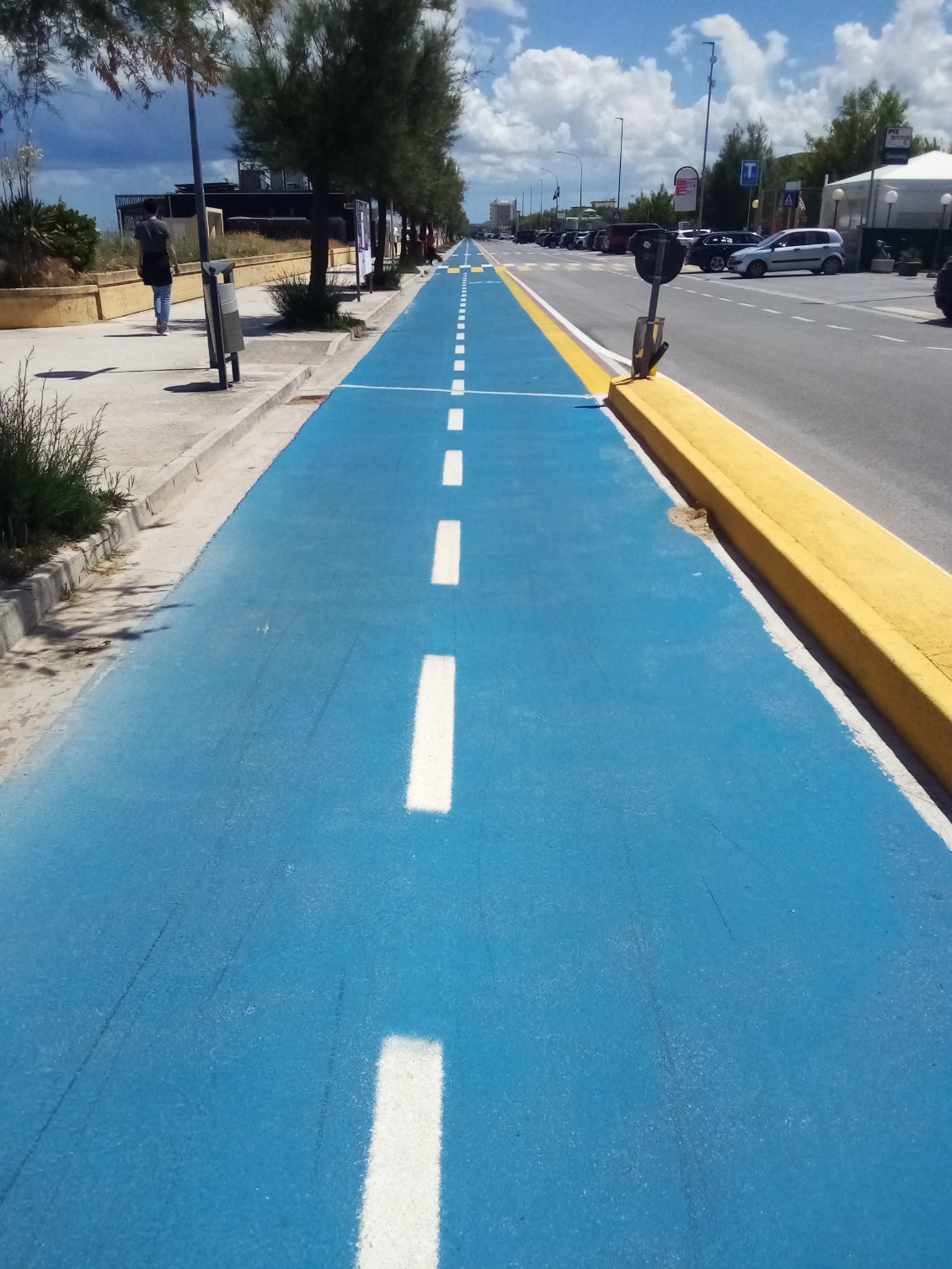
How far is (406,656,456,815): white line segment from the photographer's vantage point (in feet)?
12.1

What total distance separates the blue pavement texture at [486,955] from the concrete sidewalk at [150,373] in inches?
152

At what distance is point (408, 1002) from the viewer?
108 inches

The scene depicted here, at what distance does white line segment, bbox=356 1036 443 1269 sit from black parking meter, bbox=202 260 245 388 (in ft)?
31.6

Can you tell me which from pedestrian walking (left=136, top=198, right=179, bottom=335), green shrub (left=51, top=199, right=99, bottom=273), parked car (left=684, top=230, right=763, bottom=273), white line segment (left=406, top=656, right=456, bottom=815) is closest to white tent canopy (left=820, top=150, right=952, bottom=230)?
parked car (left=684, top=230, right=763, bottom=273)

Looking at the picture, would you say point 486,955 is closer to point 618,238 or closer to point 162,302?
point 162,302

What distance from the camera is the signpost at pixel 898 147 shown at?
51.7 m

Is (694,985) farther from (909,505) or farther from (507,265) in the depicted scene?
(507,265)

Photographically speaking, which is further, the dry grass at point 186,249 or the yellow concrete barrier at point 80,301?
the dry grass at point 186,249

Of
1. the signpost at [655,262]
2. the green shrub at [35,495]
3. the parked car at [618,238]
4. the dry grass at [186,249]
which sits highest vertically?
the parked car at [618,238]

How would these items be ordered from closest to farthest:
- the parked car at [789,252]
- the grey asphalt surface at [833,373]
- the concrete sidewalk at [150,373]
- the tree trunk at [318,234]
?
the grey asphalt surface at [833,373] < the concrete sidewalk at [150,373] < the tree trunk at [318,234] < the parked car at [789,252]

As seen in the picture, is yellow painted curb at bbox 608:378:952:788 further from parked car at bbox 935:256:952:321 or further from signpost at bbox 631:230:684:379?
parked car at bbox 935:256:952:321

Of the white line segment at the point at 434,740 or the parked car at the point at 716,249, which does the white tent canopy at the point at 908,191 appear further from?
the white line segment at the point at 434,740

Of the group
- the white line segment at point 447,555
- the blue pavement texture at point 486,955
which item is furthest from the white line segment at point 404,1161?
the white line segment at point 447,555

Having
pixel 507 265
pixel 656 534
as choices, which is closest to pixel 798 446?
pixel 656 534
